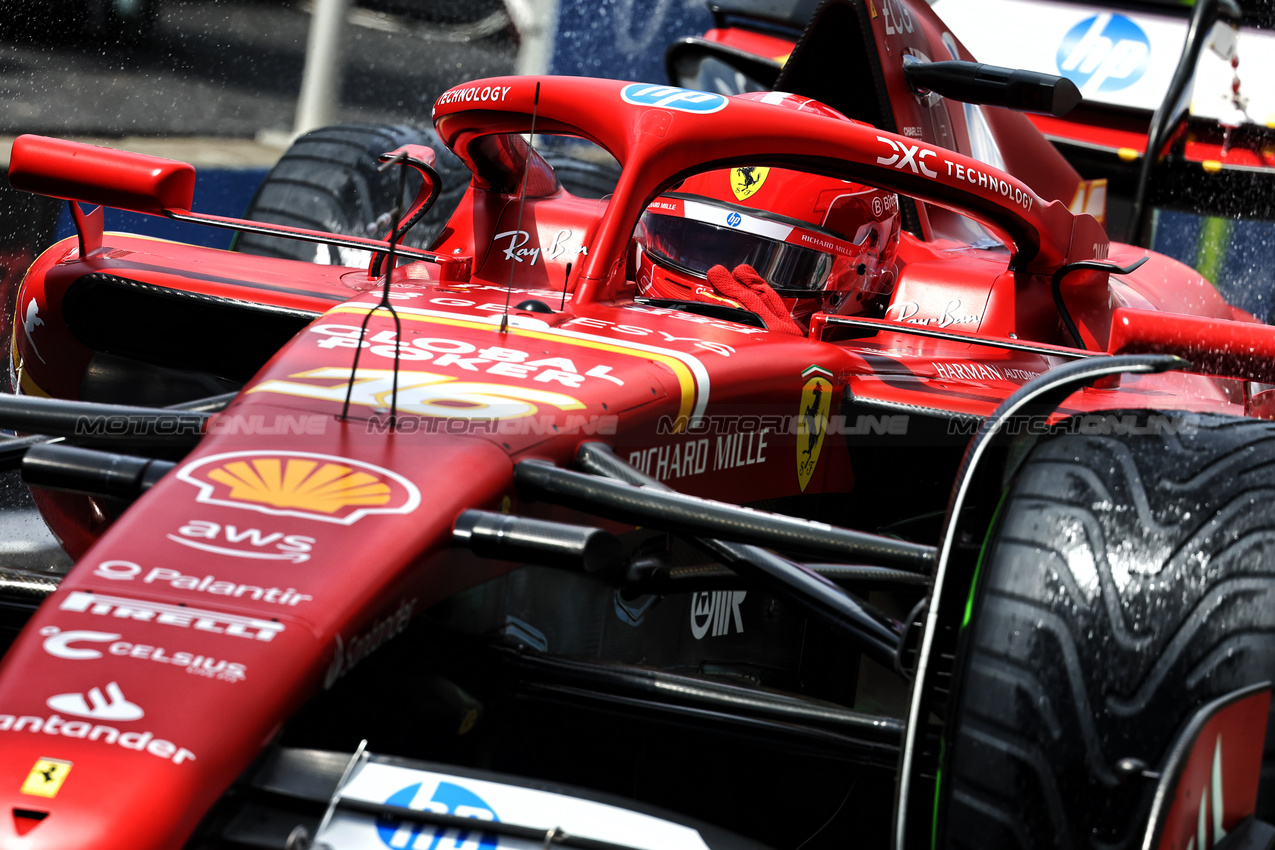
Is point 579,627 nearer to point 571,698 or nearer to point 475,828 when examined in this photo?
point 571,698

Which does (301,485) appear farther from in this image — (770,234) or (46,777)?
(770,234)

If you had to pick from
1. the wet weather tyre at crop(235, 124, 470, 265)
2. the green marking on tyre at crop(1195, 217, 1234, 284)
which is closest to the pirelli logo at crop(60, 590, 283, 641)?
the wet weather tyre at crop(235, 124, 470, 265)

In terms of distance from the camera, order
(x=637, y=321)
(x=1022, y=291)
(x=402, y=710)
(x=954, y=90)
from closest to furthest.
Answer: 1. (x=402, y=710)
2. (x=637, y=321)
3. (x=1022, y=291)
4. (x=954, y=90)

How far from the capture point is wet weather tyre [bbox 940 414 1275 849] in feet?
4.44

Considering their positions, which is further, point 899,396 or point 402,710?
point 899,396

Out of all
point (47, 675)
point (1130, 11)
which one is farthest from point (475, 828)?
point (1130, 11)

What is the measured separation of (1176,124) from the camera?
5473 millimetres

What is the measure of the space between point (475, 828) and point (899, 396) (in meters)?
1.42

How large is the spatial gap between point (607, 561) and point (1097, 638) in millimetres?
549

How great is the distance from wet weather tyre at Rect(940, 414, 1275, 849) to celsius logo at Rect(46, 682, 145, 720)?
82 centimetres

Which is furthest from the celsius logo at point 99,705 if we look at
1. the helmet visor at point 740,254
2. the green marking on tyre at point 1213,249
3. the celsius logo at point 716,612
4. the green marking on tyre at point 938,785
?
the green marking on tyre at point 1213,249

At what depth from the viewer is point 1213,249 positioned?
8.80 m

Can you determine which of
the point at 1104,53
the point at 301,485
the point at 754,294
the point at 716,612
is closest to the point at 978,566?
the point at 301,485

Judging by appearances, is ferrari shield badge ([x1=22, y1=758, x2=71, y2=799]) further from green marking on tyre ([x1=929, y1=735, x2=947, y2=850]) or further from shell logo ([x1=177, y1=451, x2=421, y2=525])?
green marking on tyre ([x1=929, y1=735, x2=947, y2=850])
